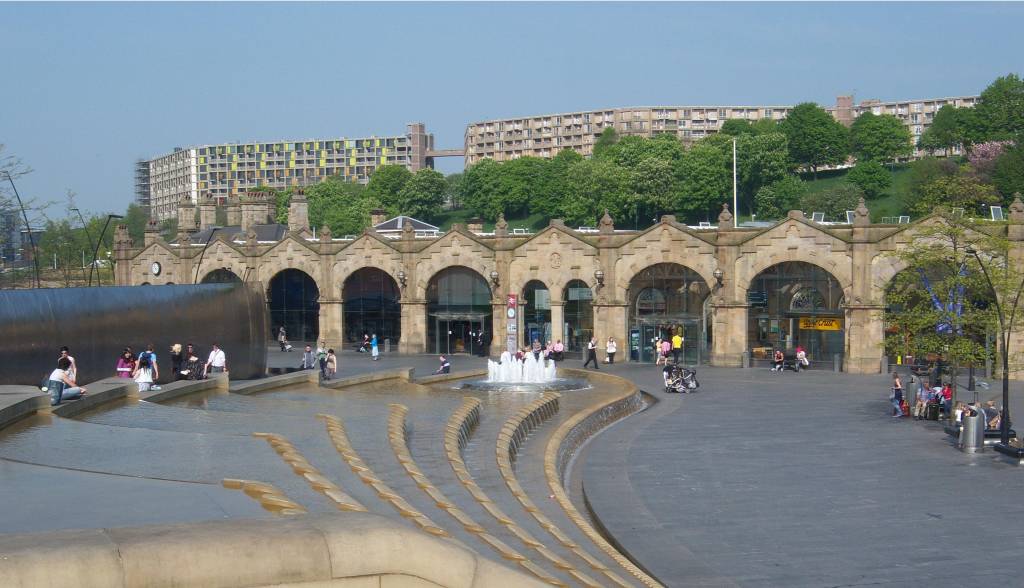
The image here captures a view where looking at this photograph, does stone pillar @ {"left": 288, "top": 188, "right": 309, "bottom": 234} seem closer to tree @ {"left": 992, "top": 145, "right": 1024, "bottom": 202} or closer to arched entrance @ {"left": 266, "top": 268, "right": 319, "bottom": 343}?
arched entrance @ {"left": 266, "top": 268, "right": 319, "bottom": 343}

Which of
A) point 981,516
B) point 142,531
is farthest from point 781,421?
point 142,531

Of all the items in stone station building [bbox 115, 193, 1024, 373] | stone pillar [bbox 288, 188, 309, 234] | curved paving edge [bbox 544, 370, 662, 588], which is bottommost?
curved paving edge [bbox 544, 370, 662, 588]

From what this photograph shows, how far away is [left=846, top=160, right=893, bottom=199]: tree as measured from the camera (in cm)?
13175

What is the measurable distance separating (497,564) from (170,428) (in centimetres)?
1349

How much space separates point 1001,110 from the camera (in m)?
133

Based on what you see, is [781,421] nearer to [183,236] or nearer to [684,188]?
[183,236]

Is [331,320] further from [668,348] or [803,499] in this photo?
[803,499]

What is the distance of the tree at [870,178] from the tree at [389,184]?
59438 millimetres

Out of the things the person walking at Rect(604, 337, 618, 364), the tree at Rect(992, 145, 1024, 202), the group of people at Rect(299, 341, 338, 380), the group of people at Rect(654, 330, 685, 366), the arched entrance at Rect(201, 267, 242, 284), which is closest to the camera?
the group of people at Rect(299, 341, 338, 380)

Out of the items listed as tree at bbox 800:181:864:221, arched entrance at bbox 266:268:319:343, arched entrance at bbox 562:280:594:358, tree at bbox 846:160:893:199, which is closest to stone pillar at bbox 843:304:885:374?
arched entrance at bbox 562:280:594:358

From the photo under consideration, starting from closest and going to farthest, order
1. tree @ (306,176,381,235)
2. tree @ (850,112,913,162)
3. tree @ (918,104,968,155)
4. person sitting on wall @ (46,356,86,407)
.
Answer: person sitting on wall @ (46,356,86,407) < tree @ (918,104,968,155) < tree @ (306,176,381,235) < tree @ (850,112,913,162)

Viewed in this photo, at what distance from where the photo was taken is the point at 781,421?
116ft

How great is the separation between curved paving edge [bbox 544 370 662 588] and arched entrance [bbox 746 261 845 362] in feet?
37.8

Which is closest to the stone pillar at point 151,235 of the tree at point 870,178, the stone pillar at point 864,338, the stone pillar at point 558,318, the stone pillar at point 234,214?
the stone pillar at point 234,214
